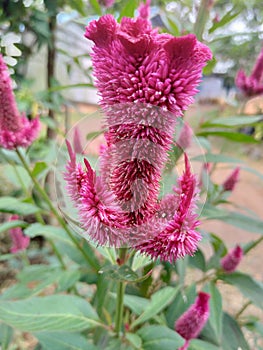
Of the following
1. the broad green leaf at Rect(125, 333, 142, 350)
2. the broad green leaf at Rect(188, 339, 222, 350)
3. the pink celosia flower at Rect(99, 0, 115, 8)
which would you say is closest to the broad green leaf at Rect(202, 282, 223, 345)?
the broad green leaf at Rect(188, 339, 222, 350)

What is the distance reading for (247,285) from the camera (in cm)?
60

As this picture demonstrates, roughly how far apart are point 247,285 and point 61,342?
0.32 m

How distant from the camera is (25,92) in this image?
1.20 metres

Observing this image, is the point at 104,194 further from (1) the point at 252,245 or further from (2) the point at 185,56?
(1) the point at 252,245

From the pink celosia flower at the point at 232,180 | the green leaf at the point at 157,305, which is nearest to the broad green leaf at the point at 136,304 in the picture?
the green leaf at the point at 157,305

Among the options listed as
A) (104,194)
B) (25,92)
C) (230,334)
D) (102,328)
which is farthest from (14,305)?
(25,92)

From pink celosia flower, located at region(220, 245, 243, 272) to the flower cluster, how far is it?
1.23 ft

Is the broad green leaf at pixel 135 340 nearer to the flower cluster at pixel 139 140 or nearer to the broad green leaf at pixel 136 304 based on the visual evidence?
the broad green leaf at pixel 136 304

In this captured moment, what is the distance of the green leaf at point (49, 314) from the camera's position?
42cm

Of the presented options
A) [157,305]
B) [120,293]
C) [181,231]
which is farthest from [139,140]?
[157,305]

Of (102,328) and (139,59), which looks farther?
(102,328)

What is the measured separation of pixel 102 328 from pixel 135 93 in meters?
0.43

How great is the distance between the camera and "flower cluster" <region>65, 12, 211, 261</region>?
0.20 metres

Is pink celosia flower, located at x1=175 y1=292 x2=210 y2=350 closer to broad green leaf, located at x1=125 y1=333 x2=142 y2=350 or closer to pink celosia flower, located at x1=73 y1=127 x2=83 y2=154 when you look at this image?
broad green leaf, located at x1=125 y1=333 x2=142 y2=350
